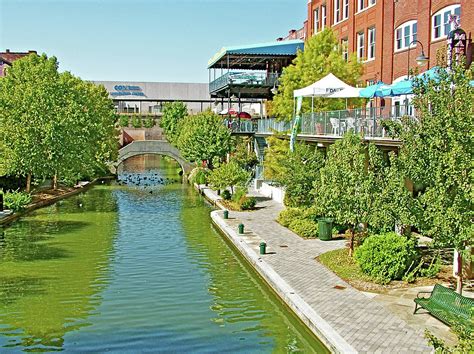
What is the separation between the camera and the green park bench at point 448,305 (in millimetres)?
13320

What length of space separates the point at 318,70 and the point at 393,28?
4.70m

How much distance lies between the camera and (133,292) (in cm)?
1898

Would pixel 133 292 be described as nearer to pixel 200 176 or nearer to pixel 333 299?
pixel 333 299

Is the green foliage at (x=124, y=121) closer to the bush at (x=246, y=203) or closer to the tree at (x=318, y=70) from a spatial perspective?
the tree at (x=318, y=70)

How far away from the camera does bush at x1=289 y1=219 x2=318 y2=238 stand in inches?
1020

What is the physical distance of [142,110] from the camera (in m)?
105

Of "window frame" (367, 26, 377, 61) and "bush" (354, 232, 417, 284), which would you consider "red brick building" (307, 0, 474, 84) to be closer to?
"window frame" (367, 26, 377, 61)

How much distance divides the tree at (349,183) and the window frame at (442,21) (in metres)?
10.8

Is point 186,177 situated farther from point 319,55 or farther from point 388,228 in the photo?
point 388,228

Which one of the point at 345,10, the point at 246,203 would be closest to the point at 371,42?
the point at 345,10

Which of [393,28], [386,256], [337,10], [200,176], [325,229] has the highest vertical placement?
[337,10]

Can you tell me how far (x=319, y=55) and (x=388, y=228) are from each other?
19843 millimetres

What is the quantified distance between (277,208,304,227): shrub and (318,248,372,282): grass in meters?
6.09

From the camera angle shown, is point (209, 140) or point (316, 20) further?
point (209, 140)
